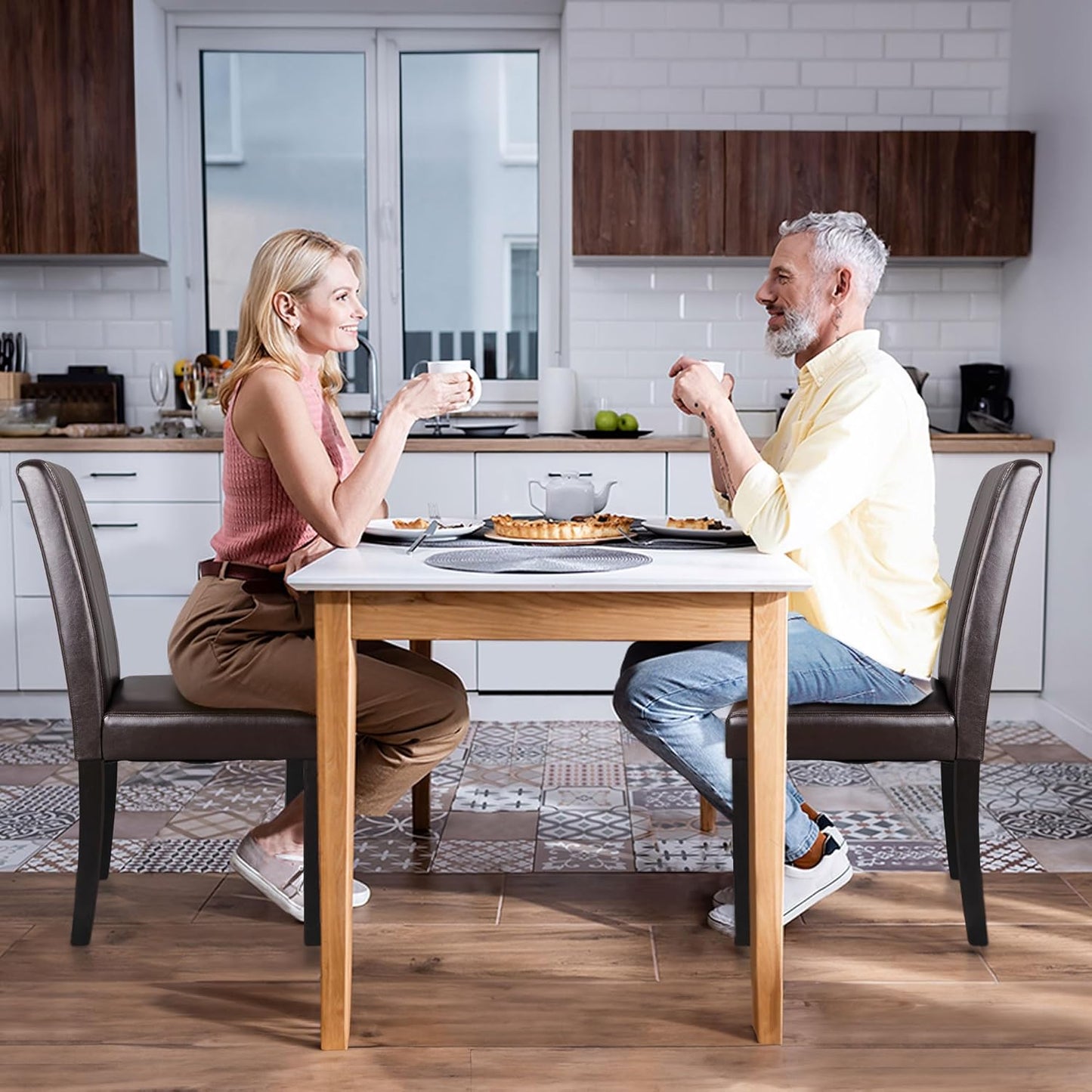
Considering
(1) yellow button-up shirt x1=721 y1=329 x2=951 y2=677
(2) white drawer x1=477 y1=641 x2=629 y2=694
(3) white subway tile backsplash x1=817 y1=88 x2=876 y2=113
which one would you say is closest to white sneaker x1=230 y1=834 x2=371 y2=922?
(1) yellow button-up shirt x1=721 y1=329 x2=951 y2=677

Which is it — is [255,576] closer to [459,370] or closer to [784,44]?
[459,370]

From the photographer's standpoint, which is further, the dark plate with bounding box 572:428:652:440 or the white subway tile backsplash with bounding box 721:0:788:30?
the white subway tile backsplash with bounding box 721:0:788:30

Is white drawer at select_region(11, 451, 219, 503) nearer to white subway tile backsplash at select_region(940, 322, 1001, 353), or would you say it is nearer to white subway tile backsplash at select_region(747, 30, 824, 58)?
white subway tile backsplash at select_region(747, 30, 824, 58)

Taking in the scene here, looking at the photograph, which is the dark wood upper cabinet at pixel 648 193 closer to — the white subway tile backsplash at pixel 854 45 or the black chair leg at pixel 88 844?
the white subway tile backsplash at pixel 854 45

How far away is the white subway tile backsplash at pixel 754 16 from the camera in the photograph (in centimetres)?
445

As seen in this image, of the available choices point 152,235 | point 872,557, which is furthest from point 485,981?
point 152,235

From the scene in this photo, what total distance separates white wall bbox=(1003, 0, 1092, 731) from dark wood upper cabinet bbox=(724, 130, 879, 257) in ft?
1.81

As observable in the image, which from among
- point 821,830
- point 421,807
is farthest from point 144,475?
point 821,830

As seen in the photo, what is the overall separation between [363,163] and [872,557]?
10.6ft

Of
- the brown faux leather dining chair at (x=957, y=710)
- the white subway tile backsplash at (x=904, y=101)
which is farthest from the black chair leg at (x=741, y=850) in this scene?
the white subway tile backsplash at (x=904, y=101)

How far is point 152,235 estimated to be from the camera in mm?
4441

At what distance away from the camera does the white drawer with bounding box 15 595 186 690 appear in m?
4.10

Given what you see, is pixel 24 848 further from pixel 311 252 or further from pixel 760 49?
pixel 760 49

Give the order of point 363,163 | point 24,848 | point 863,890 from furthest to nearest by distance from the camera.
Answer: point 363,163, point 24,848, point 863,890
